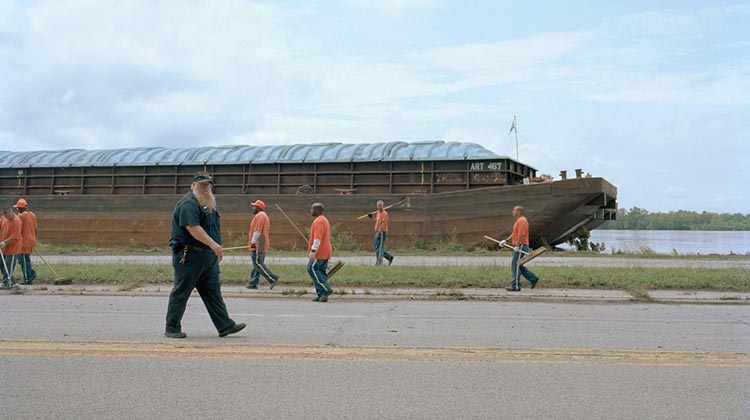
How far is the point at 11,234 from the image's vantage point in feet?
44.5

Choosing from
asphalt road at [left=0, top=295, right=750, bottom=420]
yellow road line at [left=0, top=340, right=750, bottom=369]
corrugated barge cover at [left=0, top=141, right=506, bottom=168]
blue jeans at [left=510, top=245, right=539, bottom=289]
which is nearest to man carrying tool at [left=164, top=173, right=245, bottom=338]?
asphalt road at [left=0, top=295, right=750, bottom=420]

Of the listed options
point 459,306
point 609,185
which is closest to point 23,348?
point 459,306

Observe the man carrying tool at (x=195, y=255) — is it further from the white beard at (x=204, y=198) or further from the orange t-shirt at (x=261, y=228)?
the orange t-shirt at (x=261, y=228)

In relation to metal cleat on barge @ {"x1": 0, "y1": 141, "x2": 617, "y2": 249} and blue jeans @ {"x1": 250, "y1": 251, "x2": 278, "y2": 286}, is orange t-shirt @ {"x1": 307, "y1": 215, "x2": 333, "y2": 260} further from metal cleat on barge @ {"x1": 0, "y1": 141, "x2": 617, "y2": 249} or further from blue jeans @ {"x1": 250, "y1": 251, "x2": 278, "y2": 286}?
metal cleat on barge @ {"x1": 0, "y1": 141, "x2": 617, "y2": 249}

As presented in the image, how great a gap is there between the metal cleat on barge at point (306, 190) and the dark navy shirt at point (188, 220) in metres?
15.7

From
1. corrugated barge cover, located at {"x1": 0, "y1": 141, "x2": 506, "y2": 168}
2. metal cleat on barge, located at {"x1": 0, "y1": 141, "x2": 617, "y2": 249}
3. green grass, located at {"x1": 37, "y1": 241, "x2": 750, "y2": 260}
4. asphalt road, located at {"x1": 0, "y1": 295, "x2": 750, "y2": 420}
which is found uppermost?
corrugated barge cover, located at {"x1": 0, "y1": 141, "x2": 506, "y2": 168}

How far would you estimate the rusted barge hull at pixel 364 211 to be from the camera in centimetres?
2134

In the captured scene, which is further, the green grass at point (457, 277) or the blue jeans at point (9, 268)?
the blue jeans at point (9, 268)

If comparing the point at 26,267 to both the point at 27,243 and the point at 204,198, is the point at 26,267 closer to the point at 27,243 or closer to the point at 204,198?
the point at 27,243

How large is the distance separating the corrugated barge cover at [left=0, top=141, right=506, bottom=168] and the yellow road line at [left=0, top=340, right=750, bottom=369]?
17.1 metres

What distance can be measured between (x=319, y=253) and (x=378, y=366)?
17.1 feet

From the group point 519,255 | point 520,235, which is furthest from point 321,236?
point 520,235

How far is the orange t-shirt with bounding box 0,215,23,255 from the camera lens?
13492 millimetres

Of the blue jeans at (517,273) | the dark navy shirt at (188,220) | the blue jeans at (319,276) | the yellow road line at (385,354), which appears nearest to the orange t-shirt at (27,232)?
the blue jeans at (319,276)
